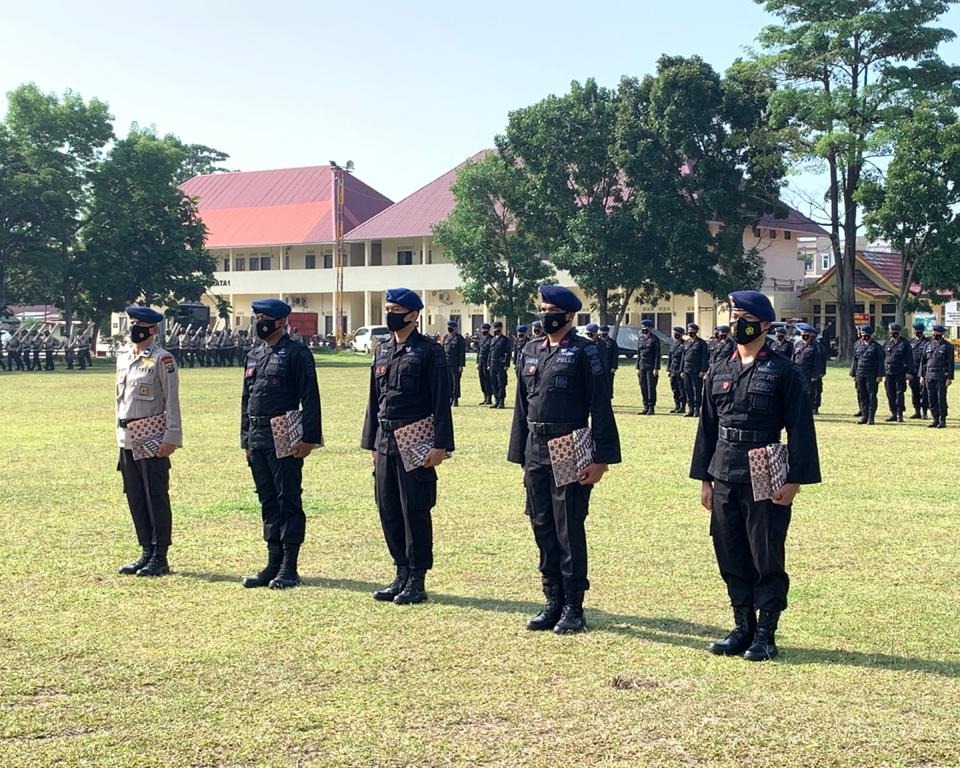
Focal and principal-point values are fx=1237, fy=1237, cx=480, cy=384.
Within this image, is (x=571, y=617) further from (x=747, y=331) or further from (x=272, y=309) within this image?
(x=272, y=309)

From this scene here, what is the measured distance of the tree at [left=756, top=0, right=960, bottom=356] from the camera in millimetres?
43844

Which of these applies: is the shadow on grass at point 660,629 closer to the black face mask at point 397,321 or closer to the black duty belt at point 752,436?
the black duty belt at point 752,436

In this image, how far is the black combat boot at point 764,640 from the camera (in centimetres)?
624

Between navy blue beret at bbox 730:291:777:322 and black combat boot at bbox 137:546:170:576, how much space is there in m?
4.25

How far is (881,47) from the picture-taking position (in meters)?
45.0

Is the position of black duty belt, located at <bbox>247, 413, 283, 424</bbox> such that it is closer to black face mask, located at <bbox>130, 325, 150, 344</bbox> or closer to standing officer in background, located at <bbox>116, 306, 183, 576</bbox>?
standing officer in background, located at <bbox>116, 306, 183, 576</bbox>

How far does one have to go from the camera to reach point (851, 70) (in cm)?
4578

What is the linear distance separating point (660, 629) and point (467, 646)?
3.72 ft

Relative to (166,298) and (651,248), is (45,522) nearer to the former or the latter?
(651,248)

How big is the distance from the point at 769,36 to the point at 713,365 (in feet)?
141

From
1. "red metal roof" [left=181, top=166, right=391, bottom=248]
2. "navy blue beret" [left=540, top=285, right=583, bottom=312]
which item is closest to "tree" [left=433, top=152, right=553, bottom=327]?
"red metal roof" [left=181, top=166, right=391, bottom=248]

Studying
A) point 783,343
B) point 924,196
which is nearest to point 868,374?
point 783,343

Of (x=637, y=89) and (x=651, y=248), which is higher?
(x=637, y=89)

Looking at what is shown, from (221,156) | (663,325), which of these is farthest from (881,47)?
(221,156)
